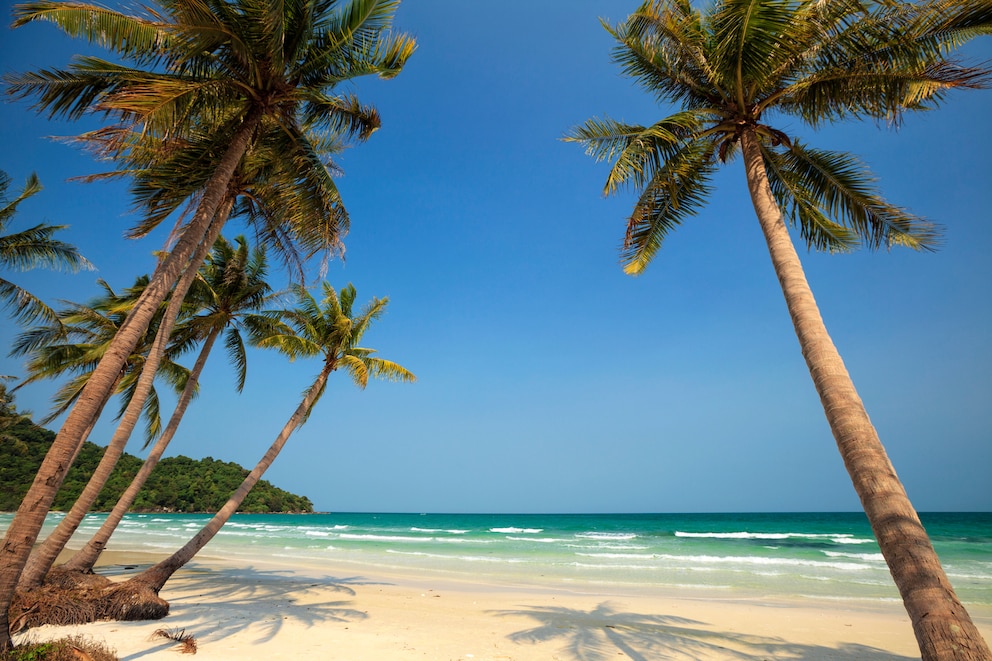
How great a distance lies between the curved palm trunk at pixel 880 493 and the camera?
346cm

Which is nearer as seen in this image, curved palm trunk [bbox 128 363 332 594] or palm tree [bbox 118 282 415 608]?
curved palm trunk [bbox 128 363 332 594]

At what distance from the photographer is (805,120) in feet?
22.5

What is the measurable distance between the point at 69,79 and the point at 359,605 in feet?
35.0

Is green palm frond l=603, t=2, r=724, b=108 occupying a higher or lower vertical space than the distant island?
lower

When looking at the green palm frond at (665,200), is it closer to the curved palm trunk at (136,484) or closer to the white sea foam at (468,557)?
the curved palm trunk at (136,484)

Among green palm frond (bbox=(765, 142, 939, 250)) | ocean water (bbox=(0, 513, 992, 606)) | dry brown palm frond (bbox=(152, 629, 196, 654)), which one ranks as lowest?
dry brown palm frond (bbox=(152, 629, 196, 654))

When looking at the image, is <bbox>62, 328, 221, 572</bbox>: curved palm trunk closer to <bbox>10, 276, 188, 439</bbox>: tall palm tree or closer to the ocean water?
<bbox>10, 276, 188, 439</bbox>: tall palm tree

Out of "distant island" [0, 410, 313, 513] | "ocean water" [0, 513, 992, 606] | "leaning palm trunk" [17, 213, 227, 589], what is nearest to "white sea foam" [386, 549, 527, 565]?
"ocean water" [0, 513, 992, 606]

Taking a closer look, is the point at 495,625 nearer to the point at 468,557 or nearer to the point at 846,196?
the point at 846,196

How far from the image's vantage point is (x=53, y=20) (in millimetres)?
5832

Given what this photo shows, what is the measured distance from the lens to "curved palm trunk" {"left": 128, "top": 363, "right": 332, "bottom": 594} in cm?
852

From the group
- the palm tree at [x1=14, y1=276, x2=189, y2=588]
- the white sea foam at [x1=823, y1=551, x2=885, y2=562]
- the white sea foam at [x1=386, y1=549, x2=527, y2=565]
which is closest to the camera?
the palm tree at [x1=14, y1=276, x2=189, y2=588]

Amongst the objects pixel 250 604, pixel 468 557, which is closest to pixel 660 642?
pixel 250 604

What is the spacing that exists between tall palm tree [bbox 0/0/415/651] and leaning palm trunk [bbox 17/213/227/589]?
18.2 inches
